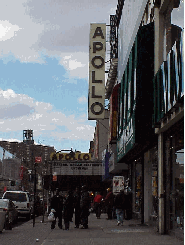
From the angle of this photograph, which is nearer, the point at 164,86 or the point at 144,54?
the point at 164,86

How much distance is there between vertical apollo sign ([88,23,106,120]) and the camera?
136 feet

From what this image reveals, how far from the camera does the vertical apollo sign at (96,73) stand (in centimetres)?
4138

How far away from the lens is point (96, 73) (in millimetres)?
42219

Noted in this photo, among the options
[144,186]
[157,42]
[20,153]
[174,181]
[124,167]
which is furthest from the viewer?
[20,153]

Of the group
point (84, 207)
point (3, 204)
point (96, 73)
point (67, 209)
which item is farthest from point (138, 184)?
point (96, 73)

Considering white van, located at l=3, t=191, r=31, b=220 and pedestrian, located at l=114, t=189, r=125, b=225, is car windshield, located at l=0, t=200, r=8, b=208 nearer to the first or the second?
pedestrian, located at l=114, t=189, r=125, b=225

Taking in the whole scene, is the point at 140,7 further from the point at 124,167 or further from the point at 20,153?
the point at 20,153

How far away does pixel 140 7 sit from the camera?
2714 centimetres

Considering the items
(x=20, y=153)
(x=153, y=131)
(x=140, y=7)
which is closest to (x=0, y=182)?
(x=140, y=7)

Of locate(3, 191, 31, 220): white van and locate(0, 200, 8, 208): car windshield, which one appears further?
locate(3, 191, 31, 220): white van

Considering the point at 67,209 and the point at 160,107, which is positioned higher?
the point at 160,107

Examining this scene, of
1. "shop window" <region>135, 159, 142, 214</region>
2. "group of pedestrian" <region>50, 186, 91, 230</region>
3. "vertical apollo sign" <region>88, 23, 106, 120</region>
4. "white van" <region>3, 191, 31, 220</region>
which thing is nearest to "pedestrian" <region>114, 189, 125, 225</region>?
"group of pedestrian" <region>50, 186, 91, 230</region>

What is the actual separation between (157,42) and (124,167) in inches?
689

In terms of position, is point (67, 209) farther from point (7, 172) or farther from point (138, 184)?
point (7, 172)
